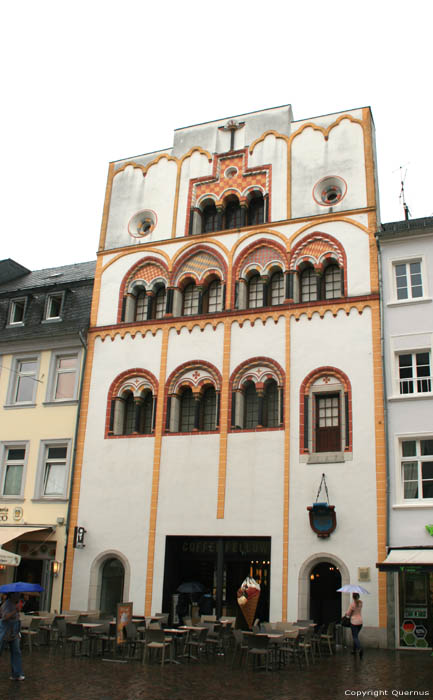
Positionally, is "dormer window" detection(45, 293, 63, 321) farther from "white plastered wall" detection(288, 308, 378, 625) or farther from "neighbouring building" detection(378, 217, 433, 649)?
"neighbouring building" detection(378, 217, 433, 649)

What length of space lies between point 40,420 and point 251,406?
29.7 feet

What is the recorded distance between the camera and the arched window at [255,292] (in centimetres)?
2762

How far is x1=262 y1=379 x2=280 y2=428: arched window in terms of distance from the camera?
25828 millimetres

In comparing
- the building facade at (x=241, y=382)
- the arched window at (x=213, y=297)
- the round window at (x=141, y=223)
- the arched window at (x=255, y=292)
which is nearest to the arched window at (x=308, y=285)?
the building facade at (x=241, y=382)

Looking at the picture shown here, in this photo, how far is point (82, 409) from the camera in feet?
94.2

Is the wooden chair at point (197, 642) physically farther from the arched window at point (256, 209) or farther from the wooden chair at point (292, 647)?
the arched window at point (256, 209)

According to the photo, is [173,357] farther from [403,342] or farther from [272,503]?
[403,342]

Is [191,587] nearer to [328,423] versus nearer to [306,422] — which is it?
[306,422]

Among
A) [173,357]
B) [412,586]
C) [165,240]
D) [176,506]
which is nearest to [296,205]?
[165,240]

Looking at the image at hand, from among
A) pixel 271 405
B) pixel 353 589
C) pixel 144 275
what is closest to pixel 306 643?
pixel 353 589

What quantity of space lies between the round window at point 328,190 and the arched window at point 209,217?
4469mm

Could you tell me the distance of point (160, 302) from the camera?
2973 cm

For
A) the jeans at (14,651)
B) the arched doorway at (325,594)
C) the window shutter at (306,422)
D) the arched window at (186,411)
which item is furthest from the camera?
the arched window at (186,411)

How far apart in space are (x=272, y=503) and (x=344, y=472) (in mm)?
2697
